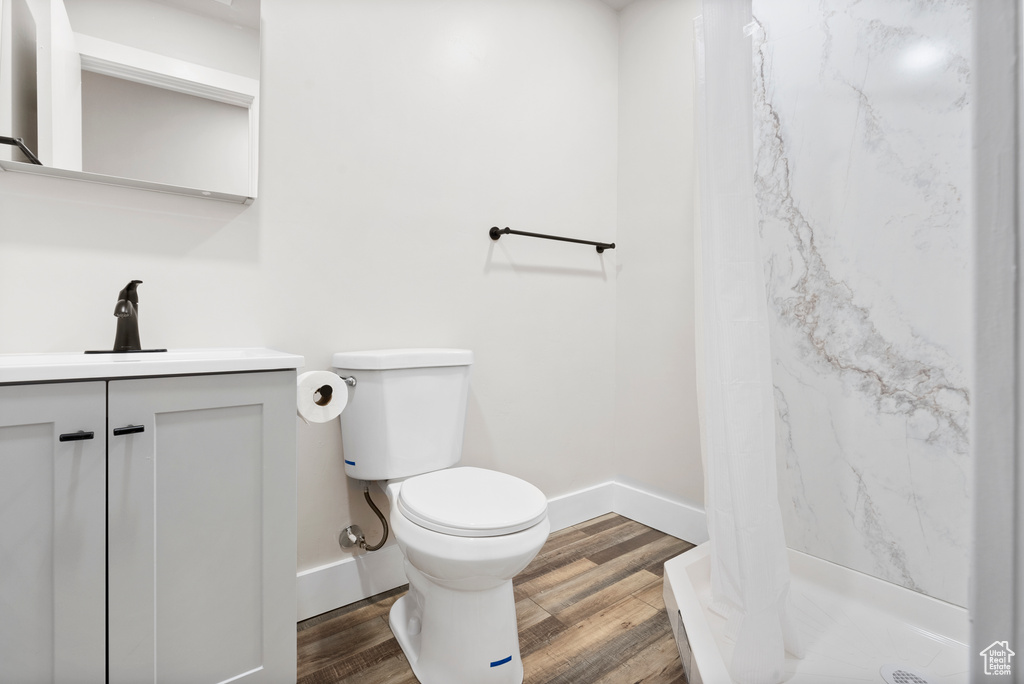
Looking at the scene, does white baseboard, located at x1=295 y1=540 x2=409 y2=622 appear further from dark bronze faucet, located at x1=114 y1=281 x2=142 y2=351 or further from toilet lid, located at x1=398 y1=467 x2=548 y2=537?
dark bronze faucet, located at x1=114 y1=281 x2=142 y2=351

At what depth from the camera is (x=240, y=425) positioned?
101 centimetres

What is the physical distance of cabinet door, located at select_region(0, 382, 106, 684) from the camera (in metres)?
0.82

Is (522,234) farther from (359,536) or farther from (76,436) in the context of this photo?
(76,436)

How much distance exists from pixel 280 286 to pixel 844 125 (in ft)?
5.71

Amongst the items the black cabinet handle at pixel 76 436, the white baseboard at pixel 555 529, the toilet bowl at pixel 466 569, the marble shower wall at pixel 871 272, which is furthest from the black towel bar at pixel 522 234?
the black cabinet handle at pixel 76 436

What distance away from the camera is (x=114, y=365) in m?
0.88

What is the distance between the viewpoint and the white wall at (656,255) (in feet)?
6.52

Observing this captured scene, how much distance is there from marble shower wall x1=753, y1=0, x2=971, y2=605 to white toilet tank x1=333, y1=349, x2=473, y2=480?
1.11 metres

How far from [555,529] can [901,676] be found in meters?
1.18

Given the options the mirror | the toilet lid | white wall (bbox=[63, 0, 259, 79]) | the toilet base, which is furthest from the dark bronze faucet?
the toilet base

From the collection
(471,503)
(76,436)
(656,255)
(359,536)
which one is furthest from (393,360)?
(656,255)

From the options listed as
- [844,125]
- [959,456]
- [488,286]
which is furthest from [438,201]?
[959,456]

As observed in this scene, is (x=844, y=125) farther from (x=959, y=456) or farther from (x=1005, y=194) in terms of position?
(x=1005, y=194)

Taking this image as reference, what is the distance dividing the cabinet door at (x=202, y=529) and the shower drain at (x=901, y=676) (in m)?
1.38
